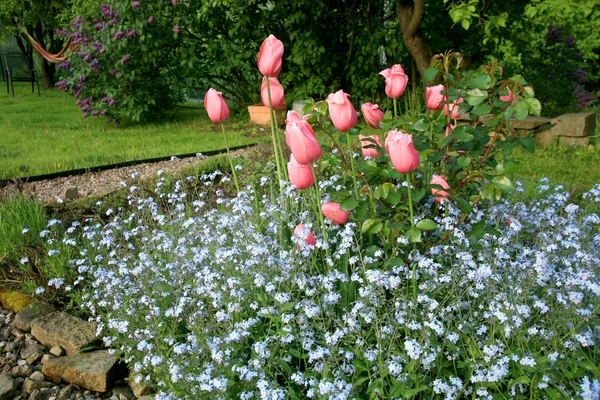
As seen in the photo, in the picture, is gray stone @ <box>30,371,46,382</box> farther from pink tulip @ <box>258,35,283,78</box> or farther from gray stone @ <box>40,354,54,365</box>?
pink tulip @ <box>258,35,283,78</box>

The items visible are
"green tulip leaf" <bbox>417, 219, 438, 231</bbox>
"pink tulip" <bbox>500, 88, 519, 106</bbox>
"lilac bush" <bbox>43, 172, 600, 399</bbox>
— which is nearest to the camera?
"lilac bush" <bbox>43, 172, 600, 399</bbox>

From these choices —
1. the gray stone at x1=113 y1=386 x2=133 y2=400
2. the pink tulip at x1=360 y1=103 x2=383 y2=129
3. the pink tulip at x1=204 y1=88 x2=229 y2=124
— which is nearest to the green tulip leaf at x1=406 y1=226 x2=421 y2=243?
the pink tulip at x1=360 y1=103 x2=383 y2=129

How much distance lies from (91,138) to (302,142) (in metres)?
5.85

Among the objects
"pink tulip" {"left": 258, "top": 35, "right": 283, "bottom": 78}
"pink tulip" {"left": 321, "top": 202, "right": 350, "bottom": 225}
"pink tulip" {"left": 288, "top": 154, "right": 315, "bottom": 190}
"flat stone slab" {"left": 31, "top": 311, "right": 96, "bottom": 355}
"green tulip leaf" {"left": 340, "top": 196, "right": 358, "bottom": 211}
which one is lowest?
"flat stone slab" {"left": 31, "top": 311, "right": 96, "bottom": 355}

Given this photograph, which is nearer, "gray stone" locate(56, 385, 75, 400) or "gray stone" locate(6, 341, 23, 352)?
"gray stone" locate(56, 385, 75, 400)

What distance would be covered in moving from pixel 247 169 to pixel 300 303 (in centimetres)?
259

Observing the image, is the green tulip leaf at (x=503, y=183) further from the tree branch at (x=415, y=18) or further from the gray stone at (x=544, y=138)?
the tree branch at (x=415, y=18)

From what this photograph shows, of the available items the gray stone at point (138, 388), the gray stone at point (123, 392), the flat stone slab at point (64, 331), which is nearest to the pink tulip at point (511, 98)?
the gray stone at point (138, 388)

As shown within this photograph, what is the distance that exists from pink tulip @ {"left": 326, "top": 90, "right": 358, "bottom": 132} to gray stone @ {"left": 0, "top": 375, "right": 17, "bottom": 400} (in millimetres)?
1576

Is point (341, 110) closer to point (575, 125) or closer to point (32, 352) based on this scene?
point (32, 352)

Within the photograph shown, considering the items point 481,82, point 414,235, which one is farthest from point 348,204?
point 481,82

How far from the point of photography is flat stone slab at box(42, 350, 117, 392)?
2.15 m

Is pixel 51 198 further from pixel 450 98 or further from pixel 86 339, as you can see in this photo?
pixel 450 98

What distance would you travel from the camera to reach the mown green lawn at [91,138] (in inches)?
217
